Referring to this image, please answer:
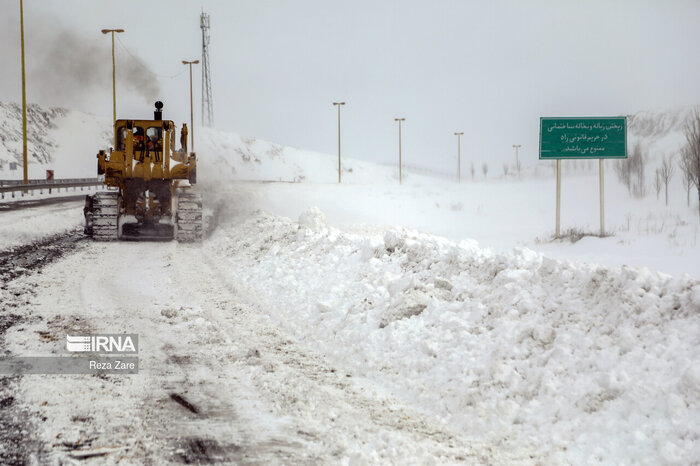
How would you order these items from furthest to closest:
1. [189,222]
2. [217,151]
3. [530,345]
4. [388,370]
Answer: [217,151]
[189,222]
[388,370]
[530,345]

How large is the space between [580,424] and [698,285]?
92.0 inches

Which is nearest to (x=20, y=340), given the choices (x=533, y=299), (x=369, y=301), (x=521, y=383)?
(x=369, y=301)

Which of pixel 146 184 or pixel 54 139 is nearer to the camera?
pixel 146 184

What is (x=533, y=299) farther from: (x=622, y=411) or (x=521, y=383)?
(x=622, y=411)

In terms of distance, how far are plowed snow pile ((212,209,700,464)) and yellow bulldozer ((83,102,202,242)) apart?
10168mm

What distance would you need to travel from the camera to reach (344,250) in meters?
12.2

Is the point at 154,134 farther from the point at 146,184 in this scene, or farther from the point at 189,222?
the point at 189,222

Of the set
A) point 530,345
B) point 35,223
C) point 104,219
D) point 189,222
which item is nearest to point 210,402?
point 530,345

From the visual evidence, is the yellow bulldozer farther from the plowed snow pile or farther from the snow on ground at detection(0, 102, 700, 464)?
the plowed snow pile

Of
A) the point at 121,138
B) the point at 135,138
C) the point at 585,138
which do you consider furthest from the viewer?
the point at 585,138

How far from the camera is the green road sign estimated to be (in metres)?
20.2

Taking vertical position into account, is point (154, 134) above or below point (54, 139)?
below

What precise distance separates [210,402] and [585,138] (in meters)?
18.9

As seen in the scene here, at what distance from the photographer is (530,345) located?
234 inches
